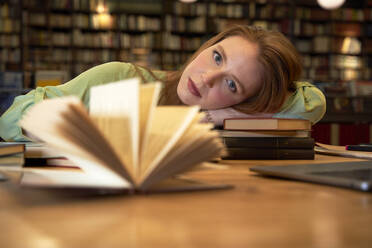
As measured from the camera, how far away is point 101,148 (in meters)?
0.42

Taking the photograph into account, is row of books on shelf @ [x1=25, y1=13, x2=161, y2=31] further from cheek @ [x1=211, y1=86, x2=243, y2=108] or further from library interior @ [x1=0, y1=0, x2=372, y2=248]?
library interior @ [x1=0, y1=0, x2=372, y2=248]

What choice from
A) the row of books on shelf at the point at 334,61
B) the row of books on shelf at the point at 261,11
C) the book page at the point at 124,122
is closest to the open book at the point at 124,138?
the book page at the point at 124,122

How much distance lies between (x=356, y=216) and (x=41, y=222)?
27cm

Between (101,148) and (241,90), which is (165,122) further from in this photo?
(241,90)

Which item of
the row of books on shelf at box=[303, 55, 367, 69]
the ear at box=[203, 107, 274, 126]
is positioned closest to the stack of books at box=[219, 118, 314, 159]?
the ear at box=[203, 107, 274, 126]

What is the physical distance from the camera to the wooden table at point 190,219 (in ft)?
0.99

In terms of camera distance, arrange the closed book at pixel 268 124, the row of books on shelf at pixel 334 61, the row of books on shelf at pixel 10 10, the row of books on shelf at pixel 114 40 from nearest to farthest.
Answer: the closed book at pixel 268 124, the row of books on shelf at pixel 10 10, the row of books on shelf at pixel 114 40, the row of books on shelf at pixel 334 61

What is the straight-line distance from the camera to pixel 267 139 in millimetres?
932

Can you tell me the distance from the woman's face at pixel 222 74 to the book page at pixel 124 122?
968mm

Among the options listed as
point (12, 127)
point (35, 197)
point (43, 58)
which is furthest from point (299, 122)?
point (43, 58)

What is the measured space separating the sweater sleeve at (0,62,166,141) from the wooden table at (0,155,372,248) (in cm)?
104

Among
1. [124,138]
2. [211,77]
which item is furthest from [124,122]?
[211,77]

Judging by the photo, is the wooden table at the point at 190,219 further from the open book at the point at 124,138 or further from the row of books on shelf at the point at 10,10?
the row of books on shelf at the point at 10,10

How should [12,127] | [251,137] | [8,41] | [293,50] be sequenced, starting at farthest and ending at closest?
[8,41] → [293,50] → [12,127] → [251,137]
